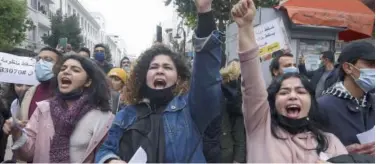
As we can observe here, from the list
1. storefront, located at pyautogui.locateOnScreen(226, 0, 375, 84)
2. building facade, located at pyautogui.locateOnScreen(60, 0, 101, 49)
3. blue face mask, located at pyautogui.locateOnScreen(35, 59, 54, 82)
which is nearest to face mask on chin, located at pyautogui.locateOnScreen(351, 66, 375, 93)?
blue face mask, located at pyautogui.locateOnScreen(35, 59, 54, 82)

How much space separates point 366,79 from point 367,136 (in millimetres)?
505

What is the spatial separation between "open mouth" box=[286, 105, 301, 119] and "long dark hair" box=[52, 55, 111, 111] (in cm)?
133

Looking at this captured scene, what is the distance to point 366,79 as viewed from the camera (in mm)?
3018

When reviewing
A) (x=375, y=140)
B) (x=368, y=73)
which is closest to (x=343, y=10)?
(x=368, y=73)

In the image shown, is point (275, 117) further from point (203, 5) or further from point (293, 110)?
point (203, 5)

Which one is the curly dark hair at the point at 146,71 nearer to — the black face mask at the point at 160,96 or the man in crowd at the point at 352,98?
the black face mask at the point at 160,96

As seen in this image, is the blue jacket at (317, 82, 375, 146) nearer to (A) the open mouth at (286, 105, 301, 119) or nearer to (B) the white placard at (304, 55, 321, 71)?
(A) the open mouth at (286, 105, 301, 119)

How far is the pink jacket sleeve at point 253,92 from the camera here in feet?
7.51

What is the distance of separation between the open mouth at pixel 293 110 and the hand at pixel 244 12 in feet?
1.82

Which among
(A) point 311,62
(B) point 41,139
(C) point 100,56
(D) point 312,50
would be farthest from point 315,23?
(B) point 41,139

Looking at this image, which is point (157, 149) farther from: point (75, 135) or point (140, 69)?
point (75, 135)

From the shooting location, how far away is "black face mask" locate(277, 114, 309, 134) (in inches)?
96.7

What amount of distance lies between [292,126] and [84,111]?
144 cm

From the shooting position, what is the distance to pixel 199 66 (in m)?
2.20
